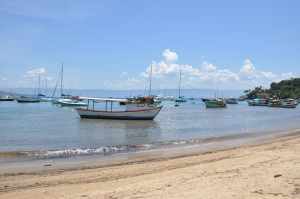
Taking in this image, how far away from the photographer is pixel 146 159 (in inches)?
733

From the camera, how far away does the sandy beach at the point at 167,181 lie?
32.2ft

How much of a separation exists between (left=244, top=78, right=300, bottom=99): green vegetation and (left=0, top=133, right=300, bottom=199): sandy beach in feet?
499

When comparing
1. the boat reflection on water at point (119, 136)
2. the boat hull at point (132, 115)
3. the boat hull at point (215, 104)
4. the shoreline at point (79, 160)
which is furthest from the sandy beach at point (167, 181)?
the boat hull at point (215, 104)

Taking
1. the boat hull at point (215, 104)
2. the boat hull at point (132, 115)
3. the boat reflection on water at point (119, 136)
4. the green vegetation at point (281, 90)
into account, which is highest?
the green vegetation at point (281, 90)

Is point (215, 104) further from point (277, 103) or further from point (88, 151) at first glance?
point (88, 151)

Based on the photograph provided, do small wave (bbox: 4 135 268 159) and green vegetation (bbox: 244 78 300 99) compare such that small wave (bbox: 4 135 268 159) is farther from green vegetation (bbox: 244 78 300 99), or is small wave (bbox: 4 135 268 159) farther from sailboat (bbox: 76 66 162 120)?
green vegetation (bbox: 244 78 300 99)

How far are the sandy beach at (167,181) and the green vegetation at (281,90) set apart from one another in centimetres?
15209

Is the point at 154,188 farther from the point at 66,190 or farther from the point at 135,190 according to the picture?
the point at 66,190

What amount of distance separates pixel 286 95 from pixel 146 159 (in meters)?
153

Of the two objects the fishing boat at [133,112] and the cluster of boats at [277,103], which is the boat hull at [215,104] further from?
the fishing boat at [133,112]

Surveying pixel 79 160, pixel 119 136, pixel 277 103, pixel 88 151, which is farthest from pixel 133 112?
pixel 277 103

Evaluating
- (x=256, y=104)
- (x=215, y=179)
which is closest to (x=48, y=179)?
(x=215, y=179)

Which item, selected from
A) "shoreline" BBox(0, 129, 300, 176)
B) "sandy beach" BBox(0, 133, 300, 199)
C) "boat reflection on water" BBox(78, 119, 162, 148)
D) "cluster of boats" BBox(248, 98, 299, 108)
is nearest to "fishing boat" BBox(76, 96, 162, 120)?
"boat reflection on water" BBox(78, 119, 162, 148)

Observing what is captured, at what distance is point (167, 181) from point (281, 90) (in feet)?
553
